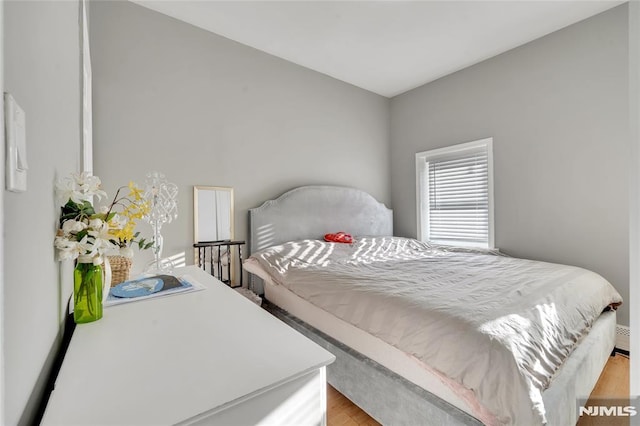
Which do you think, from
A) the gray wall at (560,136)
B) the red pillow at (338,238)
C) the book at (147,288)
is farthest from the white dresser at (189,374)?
the gray wall at (560,136)

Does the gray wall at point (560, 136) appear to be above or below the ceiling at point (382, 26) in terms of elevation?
below

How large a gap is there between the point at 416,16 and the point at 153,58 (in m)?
2.25

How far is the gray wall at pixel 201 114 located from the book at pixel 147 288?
3.52 ft

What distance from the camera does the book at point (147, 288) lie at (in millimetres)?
1164

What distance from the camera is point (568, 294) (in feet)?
5.44

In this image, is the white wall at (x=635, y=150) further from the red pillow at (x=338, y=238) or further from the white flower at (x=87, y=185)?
the red pillow at (x=338, y=238)

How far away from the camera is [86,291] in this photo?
911mm

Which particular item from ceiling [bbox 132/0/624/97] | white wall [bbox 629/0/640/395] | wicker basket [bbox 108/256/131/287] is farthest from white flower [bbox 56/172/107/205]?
ceiling [bbox 132/0/624/97]

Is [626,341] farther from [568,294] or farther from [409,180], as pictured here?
[409,180]

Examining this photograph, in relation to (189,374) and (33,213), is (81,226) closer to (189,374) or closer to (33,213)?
(33,213)

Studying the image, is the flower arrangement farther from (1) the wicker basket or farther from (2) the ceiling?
(2) the ceiling

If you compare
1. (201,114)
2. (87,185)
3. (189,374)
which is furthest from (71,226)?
(201,114)

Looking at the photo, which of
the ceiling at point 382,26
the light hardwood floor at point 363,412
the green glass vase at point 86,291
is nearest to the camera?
the green glass vase at point 86,291

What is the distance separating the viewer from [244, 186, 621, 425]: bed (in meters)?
1.08
